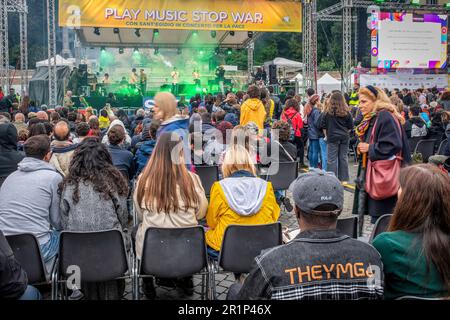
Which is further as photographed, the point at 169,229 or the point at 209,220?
the point at 209,220

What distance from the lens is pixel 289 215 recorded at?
6.73m

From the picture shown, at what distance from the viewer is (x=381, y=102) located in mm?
4344

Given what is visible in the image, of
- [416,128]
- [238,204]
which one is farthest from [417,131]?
[238,204]

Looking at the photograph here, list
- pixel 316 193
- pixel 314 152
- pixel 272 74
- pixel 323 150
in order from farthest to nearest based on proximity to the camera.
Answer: pixel 272 74
pixel 314 152
pixel 323 150
pixel 316 193

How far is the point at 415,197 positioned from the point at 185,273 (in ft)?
6.07

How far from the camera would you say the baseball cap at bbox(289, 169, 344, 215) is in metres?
1.92

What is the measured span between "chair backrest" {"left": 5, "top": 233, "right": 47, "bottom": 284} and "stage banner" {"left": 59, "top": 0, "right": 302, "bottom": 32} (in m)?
12.8

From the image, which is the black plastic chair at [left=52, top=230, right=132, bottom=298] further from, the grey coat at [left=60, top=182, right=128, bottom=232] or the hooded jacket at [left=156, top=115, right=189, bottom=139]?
the hooded jacket at [left=156, top=115, right=189, bottom=139]

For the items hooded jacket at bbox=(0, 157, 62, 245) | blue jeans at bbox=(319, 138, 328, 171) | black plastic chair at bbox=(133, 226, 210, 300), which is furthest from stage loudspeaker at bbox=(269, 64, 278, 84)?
black plastic chair at bbox=(133, 226, 210, 300)

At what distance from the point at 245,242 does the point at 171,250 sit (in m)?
0.54

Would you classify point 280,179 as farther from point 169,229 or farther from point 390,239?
point 390,239

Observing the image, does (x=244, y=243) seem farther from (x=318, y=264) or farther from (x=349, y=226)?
(x=318, y=264)

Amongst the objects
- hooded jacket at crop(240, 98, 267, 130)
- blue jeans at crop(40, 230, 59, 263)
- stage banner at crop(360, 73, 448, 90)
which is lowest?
blue jeans at crop(40, 230, 59, 263)
